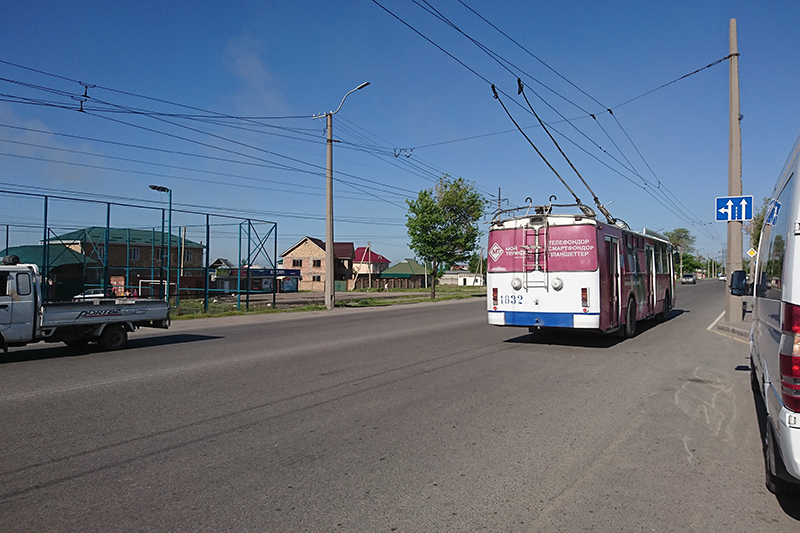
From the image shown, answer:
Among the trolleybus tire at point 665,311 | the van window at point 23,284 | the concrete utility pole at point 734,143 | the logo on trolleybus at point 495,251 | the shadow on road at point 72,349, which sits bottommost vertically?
the shadow on road at point 72,349

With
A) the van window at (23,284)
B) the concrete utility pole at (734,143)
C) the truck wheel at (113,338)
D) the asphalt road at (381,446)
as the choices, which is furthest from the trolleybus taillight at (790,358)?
the concrete utility pole at (734,143)

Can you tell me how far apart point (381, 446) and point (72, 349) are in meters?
9.81

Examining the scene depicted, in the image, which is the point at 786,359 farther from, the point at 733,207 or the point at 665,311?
the point at 665,311

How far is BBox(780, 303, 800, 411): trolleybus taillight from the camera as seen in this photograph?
3369mm

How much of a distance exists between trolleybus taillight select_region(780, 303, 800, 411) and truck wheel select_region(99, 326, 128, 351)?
12.3m

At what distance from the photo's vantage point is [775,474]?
398 centimetres

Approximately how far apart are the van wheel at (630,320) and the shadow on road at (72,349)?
10550 mm

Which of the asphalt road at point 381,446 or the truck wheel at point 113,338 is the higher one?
the truck wheel at point 113,338

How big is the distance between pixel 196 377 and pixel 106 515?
5.16 m

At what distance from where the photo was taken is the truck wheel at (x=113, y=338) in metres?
12.2

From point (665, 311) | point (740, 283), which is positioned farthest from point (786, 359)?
point (665, 311)

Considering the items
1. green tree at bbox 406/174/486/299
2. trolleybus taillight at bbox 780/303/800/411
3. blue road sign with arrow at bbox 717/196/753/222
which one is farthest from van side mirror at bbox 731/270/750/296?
green tree at bbox 406/174/486/299

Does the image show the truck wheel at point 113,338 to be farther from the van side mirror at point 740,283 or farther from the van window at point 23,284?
the van side mirror at point 740,283

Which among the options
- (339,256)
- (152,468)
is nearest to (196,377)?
(152,468)
